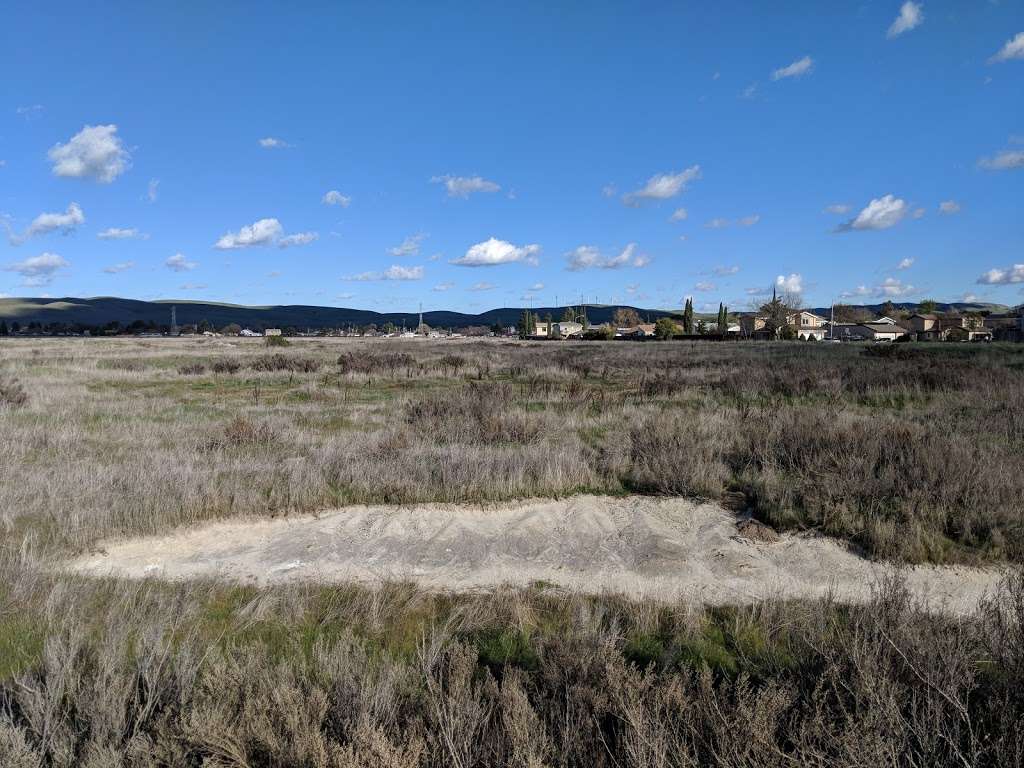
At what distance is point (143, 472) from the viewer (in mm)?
9352

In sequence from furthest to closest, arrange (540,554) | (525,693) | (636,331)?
(636,331)
(540,554)
(525,693)

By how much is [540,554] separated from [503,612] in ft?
6.51

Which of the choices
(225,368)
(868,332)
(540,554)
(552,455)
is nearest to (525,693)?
(540,554)

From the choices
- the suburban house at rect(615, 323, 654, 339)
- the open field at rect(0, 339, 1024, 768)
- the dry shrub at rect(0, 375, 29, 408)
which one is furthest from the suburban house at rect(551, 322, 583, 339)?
the open field at rect(0, 339, 1024, 768)

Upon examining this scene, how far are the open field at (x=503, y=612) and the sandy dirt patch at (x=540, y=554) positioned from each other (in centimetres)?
11

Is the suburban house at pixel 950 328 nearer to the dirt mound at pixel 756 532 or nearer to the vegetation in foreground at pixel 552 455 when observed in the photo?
the vegetation in foreground at pixel 552 455

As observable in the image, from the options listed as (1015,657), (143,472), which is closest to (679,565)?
(1015,657)

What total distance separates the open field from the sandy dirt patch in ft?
0.35

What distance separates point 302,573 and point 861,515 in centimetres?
A: 714

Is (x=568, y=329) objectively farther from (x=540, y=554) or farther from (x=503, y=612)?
(x=503, y=612)

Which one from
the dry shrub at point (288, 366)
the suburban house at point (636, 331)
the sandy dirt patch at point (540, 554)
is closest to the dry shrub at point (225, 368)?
the dry shrub at point (288, 366)

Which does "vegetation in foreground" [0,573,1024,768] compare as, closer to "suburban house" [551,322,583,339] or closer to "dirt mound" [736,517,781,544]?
"dirt mound" [736,517,781,544]

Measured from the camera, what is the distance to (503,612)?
5.53 metres

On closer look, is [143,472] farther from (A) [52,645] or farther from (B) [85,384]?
(B) [85,384]
